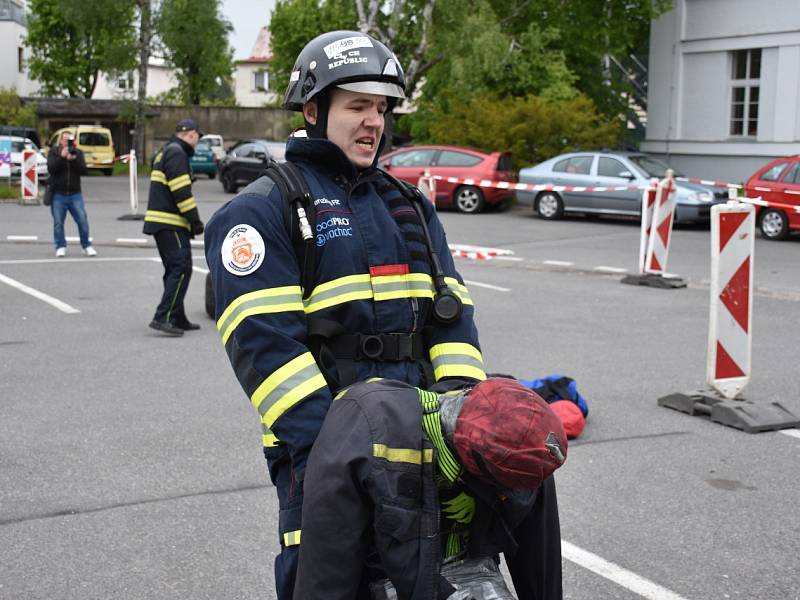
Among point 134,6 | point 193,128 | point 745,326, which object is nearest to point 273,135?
point 134,6

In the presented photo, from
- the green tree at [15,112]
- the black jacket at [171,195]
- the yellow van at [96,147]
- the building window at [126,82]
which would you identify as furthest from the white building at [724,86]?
the green tree at [15,112]

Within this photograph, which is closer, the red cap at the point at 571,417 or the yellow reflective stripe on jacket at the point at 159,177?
the red cap at the point at 571,417

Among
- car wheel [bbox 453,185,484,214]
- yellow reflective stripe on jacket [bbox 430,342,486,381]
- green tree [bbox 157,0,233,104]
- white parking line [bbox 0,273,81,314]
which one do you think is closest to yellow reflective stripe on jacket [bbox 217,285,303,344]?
yellow reflective stripe on jacket [bbox 430,342,486,381]

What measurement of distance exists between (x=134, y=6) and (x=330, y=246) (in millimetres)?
42290

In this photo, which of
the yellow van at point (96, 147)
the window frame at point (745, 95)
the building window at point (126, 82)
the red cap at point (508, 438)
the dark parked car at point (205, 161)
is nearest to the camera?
the red cap at point (508, 438)

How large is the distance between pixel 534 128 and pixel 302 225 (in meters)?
24.7

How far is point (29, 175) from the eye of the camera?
24047 millimetres

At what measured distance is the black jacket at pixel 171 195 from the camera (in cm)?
960

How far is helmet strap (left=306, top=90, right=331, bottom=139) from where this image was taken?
8.91 feet

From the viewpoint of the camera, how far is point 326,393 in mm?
2457

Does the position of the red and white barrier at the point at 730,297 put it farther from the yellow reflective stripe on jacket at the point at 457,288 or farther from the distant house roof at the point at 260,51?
the distant house roof at the point at 260,51

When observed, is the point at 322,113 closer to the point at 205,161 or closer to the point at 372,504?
the point at 372,504

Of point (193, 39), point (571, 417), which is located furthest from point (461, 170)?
point (193, 39)

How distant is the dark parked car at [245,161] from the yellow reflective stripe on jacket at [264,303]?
2667 centimetres
